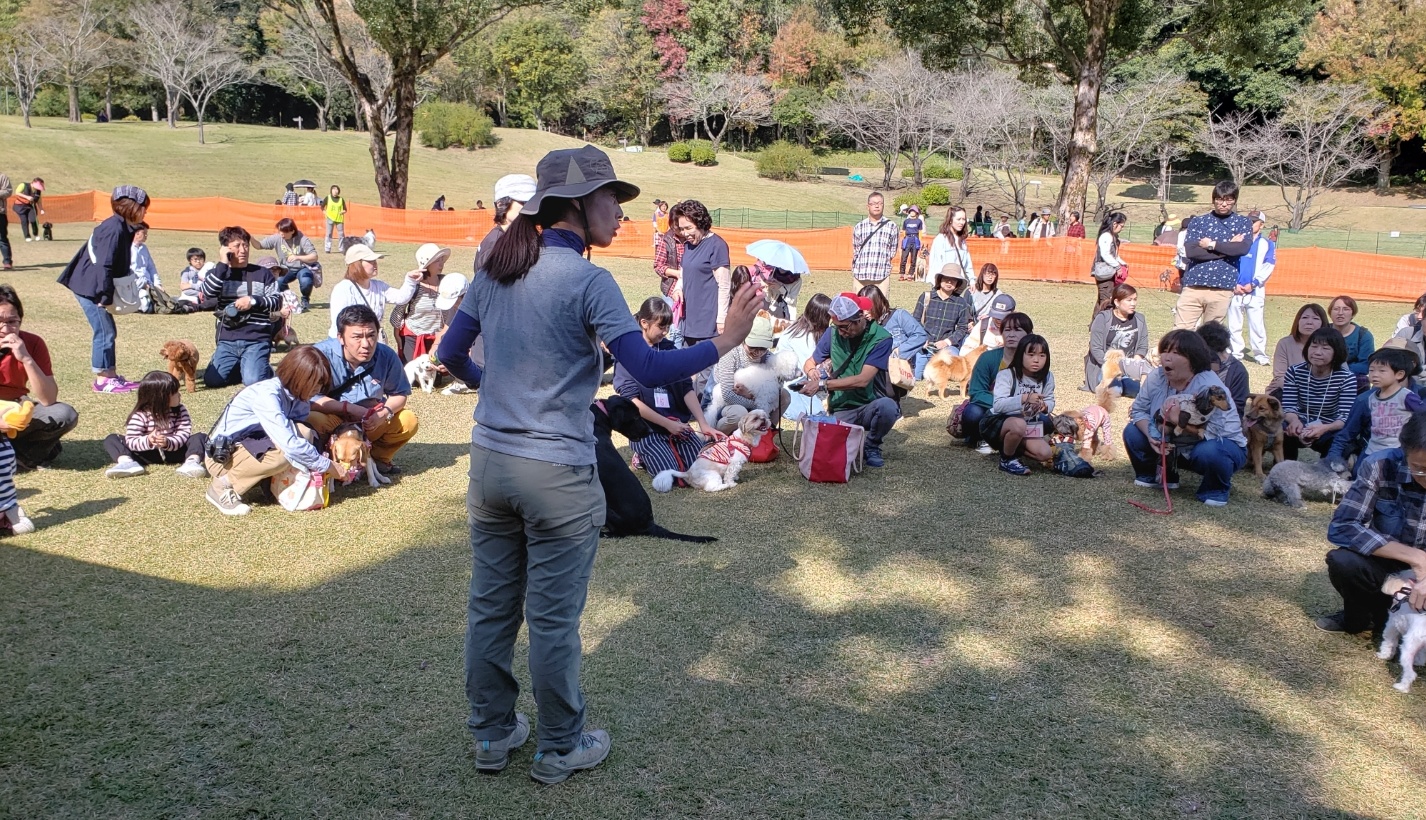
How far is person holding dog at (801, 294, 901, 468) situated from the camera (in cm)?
728

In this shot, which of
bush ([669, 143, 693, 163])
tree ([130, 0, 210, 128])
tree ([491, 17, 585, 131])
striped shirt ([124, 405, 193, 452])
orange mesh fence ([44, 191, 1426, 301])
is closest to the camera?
striped shirt ([124, 405, 193, 452])

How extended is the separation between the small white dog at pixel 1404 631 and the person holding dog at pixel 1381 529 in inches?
1.4

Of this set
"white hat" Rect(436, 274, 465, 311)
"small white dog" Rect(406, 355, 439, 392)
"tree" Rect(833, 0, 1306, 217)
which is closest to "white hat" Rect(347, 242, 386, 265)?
"white hat" Rect(436, 274, 465, 311)

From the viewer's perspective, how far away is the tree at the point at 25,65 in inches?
1744

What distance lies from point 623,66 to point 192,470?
1984 inches

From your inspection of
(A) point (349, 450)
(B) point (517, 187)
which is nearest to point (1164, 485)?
(B) point (517, 187)

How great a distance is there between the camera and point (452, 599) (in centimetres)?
480

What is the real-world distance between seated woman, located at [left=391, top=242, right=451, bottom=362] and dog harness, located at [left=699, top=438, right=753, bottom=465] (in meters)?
3.70

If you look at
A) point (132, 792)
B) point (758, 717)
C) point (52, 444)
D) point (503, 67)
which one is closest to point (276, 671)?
point (132, 792)

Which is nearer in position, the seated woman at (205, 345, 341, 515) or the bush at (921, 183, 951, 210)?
the seated woman at (205, 345, 341, 515)

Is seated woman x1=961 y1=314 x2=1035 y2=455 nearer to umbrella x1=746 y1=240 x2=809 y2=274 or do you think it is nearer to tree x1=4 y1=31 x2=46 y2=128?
umbrella x1=746 y1=240 x2=809 y2=274

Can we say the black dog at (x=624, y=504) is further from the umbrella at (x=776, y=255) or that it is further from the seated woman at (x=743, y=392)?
the umbrella at (x=776, y=255)

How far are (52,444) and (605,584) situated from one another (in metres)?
4.37

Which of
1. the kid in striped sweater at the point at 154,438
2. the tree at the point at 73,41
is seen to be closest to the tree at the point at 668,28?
the tree at the point at 73,41
